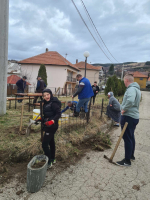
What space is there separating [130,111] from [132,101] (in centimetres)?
27

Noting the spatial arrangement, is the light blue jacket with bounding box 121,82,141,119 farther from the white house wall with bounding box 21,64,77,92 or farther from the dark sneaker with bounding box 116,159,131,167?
the white house wall with bounding box 21,64,77,92

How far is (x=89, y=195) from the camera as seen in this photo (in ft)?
7.27

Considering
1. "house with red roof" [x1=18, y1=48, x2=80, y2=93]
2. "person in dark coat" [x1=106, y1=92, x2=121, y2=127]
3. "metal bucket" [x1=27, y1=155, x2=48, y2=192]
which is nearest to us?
"metal bucket" [x1=27, y1=155, x2=48, y2=192]

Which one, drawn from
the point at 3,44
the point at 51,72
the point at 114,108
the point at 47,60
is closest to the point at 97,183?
the point at 114,108

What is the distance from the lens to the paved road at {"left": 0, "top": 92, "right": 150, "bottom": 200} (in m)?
2.19

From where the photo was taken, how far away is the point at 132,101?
9.24 feet

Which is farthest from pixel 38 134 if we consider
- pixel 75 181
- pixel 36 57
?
pixel 36 57

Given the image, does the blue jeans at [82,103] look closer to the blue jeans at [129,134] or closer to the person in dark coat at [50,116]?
the blue jeans at [129,134]

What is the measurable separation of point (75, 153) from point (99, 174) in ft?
2.76

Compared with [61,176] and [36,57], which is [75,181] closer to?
[61,176]

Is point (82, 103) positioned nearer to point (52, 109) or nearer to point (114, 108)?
point (114, 108)

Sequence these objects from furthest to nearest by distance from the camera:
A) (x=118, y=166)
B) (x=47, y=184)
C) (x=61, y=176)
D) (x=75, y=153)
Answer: (x=75, y=153), (x=118, y=166), (x=61, y=176), (x=47, y=184)

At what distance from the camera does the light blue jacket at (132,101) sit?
284cm

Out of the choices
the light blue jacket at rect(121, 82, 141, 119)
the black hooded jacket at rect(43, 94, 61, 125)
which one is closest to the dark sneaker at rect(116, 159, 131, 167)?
the light blue jacket at rect(121, 82, 141, 119)
